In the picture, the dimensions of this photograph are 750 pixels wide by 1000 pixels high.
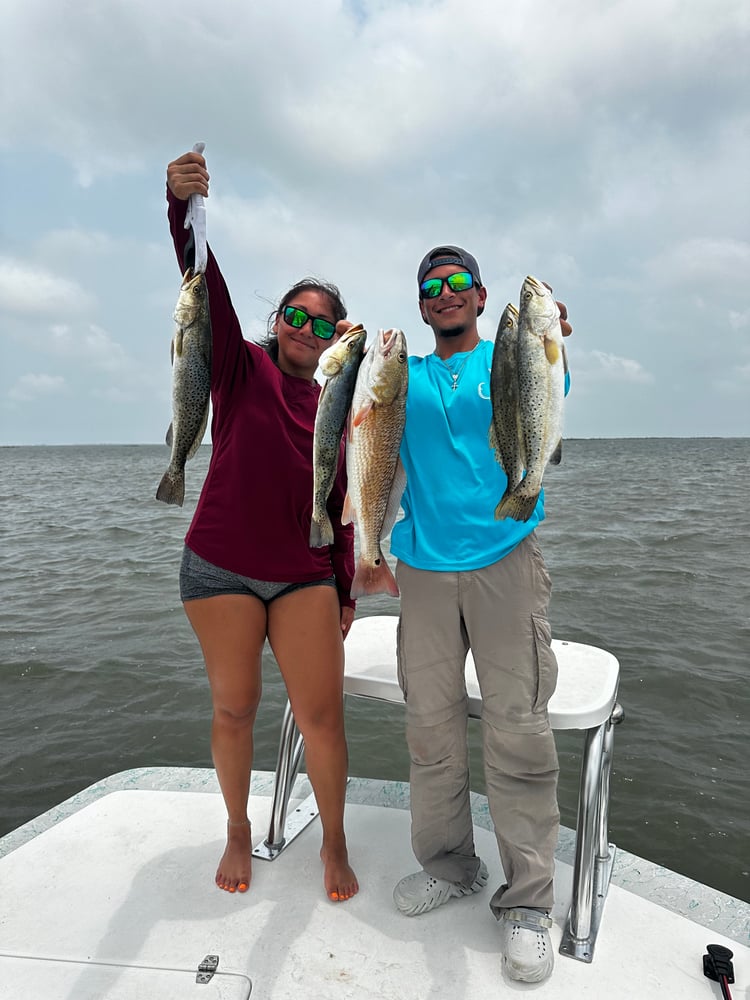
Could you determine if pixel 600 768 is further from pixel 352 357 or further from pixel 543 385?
pixel 352 357

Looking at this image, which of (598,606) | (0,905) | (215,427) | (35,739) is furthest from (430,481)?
(598,606)

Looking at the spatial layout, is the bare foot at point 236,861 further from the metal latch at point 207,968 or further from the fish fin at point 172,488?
the fish fin at point 172,488

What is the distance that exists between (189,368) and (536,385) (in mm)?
1325

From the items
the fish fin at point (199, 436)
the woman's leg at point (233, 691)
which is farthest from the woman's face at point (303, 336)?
the woman's leg at point (233, 691)

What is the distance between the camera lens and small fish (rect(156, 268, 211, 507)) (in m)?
2.46

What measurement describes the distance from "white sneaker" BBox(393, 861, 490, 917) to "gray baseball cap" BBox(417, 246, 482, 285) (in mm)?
2802

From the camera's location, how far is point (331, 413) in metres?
2.55

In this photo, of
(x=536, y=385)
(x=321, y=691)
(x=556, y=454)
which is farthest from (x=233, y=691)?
(x=536, y=385)

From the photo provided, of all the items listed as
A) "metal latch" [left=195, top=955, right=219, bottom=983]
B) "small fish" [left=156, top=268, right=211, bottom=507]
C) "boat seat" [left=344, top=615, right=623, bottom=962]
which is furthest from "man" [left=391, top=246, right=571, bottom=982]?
"small fish" [left=156, top=268, right=211, bottom=507]

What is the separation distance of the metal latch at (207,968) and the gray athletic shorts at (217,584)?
1503 mm

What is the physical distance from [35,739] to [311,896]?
16.7ft

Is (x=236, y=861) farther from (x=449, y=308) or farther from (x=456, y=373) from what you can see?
(x=449, y=308)

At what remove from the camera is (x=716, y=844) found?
5.29m

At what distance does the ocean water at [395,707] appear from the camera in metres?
5.85
